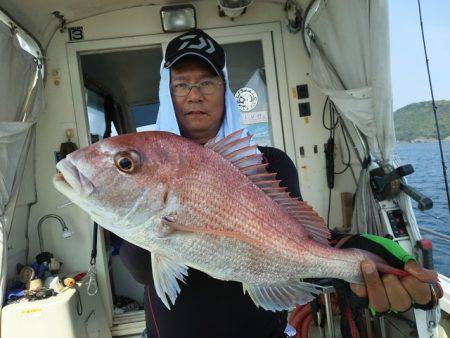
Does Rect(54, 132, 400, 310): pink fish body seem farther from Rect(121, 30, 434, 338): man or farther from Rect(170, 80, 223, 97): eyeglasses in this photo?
Rect(170, 80, 223, 97): eyeglasses

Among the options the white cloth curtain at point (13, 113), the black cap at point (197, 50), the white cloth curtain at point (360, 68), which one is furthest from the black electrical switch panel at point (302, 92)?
the white cloth curtain at point (13, 113)

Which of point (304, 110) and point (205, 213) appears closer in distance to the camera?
point (205, 213)

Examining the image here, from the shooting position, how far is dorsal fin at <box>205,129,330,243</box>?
3.32 feet

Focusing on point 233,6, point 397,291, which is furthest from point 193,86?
point 233,6

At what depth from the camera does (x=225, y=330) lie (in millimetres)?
1334

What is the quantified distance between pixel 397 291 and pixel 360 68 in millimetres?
2176

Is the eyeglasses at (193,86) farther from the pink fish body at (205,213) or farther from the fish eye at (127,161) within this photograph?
the fish eye at (127,161)

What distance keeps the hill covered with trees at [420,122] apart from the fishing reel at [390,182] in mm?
305

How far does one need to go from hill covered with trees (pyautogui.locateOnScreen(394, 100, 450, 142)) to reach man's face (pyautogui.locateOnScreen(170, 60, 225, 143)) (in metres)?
1.97

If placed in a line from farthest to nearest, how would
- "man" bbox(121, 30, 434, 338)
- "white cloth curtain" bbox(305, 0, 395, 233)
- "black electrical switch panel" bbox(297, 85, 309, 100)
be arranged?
"black electrical switch panel" bbox(297, 85, 309, 100) → "white cloth curtain" bbox(305, 0, 395, 233) → "man" bbox(121, 30, 434, 338)

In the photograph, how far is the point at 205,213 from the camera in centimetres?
92

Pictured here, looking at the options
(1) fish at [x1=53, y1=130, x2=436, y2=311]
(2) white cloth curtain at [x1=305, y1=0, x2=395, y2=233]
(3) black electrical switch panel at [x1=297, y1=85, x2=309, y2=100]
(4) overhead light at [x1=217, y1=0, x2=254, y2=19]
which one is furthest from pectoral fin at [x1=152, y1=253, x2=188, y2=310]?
(3) black electrical switch panel at [x1=297, y1=85, x2=309, y2=100]

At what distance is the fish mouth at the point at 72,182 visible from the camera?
0.79 metres

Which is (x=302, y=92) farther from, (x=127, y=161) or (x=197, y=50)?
(x=127, y=161)
